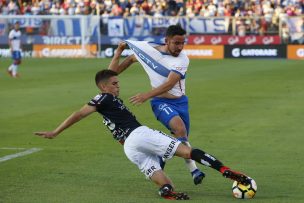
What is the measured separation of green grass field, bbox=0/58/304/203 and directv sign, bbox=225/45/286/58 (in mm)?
15895

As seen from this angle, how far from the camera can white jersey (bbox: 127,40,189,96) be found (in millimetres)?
11422

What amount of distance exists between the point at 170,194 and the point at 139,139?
768mm

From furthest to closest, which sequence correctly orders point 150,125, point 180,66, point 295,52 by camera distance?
point 295,52 → point 150,125 → point 180,66

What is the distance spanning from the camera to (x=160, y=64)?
11555 mm

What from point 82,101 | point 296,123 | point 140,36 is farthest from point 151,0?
point 296,123

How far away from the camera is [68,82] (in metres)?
31.0

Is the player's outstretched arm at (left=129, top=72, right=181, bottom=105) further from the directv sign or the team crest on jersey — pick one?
the directv sign

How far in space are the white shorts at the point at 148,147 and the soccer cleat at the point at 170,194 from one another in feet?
1.08

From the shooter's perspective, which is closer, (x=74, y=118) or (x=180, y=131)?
(x=74, y=118)

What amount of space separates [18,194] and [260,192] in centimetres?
299

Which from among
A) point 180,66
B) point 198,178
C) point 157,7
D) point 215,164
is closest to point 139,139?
point 215,164

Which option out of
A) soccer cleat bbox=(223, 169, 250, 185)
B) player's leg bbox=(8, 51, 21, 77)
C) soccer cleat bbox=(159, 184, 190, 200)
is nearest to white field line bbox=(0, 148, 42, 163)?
soccer cleat bbox=(159, 184, 190, 200)

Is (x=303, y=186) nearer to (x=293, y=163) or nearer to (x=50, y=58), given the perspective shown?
(x=293, y=163)

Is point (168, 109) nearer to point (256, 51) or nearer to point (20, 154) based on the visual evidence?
point (20, 154)
